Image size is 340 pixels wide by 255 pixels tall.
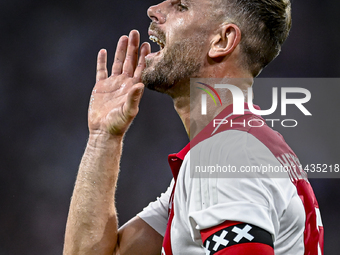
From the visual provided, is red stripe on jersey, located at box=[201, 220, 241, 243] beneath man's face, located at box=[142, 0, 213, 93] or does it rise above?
beneath

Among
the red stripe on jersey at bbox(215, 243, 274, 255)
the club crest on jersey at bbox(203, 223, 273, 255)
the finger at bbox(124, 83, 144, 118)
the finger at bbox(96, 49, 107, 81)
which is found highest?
the finger at bbox(96, 49, 107, 81)

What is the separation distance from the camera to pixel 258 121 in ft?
3.37

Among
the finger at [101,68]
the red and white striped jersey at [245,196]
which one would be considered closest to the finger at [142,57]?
the finger at [101,68]

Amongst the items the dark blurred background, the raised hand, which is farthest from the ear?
the dark blurred background

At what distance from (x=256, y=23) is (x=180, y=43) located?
0.26m

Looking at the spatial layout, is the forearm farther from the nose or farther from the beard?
the nose

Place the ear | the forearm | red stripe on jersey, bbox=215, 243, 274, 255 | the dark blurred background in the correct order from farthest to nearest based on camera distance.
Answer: the dark blurred background, the forearm, the ear, red stripe on jersey, bbox=215, 243, 274, 255

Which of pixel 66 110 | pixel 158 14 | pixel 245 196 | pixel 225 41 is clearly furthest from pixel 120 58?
pixel 66 110

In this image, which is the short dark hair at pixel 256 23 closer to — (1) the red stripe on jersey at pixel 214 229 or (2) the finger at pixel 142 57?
(2) the finger at pixel 142 57

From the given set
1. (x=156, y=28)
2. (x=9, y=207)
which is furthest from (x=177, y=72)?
(x=9, y=207)

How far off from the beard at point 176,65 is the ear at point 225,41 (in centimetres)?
5

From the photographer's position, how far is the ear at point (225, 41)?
122 cm

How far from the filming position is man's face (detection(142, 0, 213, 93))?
4.12ft

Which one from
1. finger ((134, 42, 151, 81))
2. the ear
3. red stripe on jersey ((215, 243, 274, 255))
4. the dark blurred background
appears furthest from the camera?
the dark blurred background
